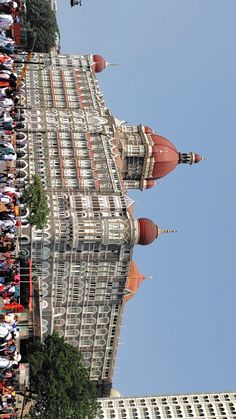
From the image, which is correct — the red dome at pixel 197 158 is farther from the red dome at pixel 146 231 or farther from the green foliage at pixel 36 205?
the green foliage at pixel 36 205

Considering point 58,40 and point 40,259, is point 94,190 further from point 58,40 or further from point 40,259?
point 58,40

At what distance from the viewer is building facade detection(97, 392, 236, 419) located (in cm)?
11500

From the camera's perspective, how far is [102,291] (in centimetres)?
9762

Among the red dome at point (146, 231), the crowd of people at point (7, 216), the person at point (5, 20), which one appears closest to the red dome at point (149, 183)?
the red dome at point (146, 231)

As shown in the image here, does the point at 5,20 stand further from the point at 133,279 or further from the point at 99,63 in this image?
the point at 99,63

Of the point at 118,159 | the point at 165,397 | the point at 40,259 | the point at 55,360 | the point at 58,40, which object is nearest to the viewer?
the point at 55,360

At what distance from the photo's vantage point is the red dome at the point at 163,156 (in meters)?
124

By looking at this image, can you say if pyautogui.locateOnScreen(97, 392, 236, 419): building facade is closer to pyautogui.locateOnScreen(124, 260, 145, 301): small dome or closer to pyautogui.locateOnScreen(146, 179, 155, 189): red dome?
pyautogui.locateOnScreen(124, 260, 145, 301): small dome

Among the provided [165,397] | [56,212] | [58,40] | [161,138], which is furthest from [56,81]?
[165,397]

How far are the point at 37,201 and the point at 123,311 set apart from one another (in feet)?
81.6

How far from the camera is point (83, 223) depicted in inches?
3590

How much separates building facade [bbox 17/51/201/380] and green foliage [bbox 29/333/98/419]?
11.5 m

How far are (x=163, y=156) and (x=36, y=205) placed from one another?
4500cm

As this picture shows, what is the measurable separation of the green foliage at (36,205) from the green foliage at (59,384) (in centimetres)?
1554
